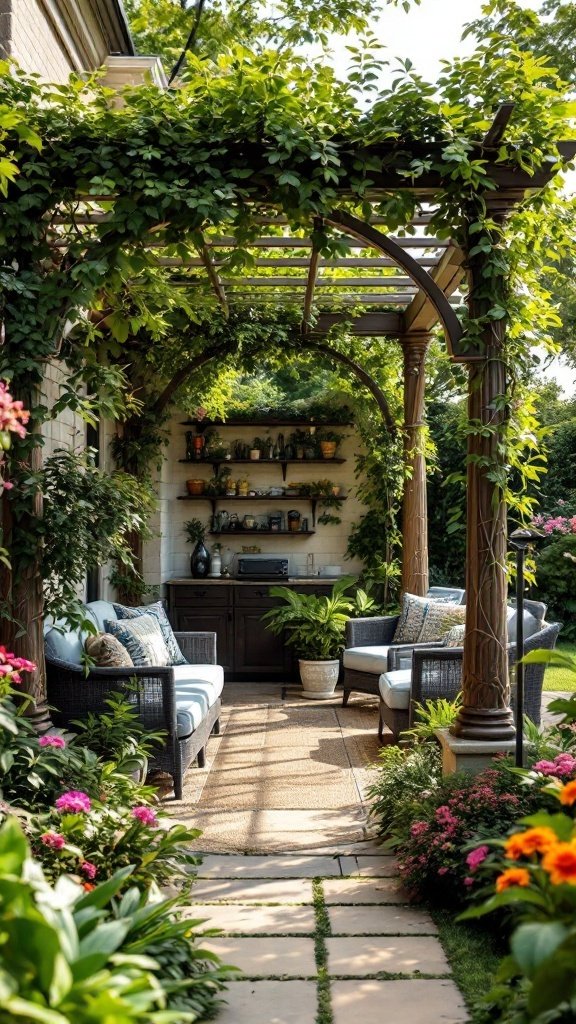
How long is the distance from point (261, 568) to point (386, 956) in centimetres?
605

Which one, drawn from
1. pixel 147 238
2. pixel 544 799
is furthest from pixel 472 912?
pixel 147 238

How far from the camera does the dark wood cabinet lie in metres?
8.79

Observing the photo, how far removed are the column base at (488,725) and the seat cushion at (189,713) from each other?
4.81 feet

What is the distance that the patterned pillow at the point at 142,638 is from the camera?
544cm

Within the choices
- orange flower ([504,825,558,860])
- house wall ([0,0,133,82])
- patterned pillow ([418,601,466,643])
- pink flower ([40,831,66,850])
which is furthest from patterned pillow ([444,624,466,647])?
orange flower ([504,825,558,860])

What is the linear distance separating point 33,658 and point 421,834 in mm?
1728

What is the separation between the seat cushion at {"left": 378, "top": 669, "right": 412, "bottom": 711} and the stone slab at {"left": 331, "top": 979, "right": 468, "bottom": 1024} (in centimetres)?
282

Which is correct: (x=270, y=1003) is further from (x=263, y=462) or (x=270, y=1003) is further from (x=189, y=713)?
(x=263, y=462)

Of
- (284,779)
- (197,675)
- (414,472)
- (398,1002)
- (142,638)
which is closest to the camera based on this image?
(398,1002)

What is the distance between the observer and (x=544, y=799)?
3455 millimetres

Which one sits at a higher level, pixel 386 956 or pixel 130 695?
pixel 130 695

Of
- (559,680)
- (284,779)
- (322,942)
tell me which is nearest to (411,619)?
(284,779)

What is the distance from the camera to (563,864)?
1.73m

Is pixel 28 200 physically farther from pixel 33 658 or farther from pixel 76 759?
pixel 76 759
